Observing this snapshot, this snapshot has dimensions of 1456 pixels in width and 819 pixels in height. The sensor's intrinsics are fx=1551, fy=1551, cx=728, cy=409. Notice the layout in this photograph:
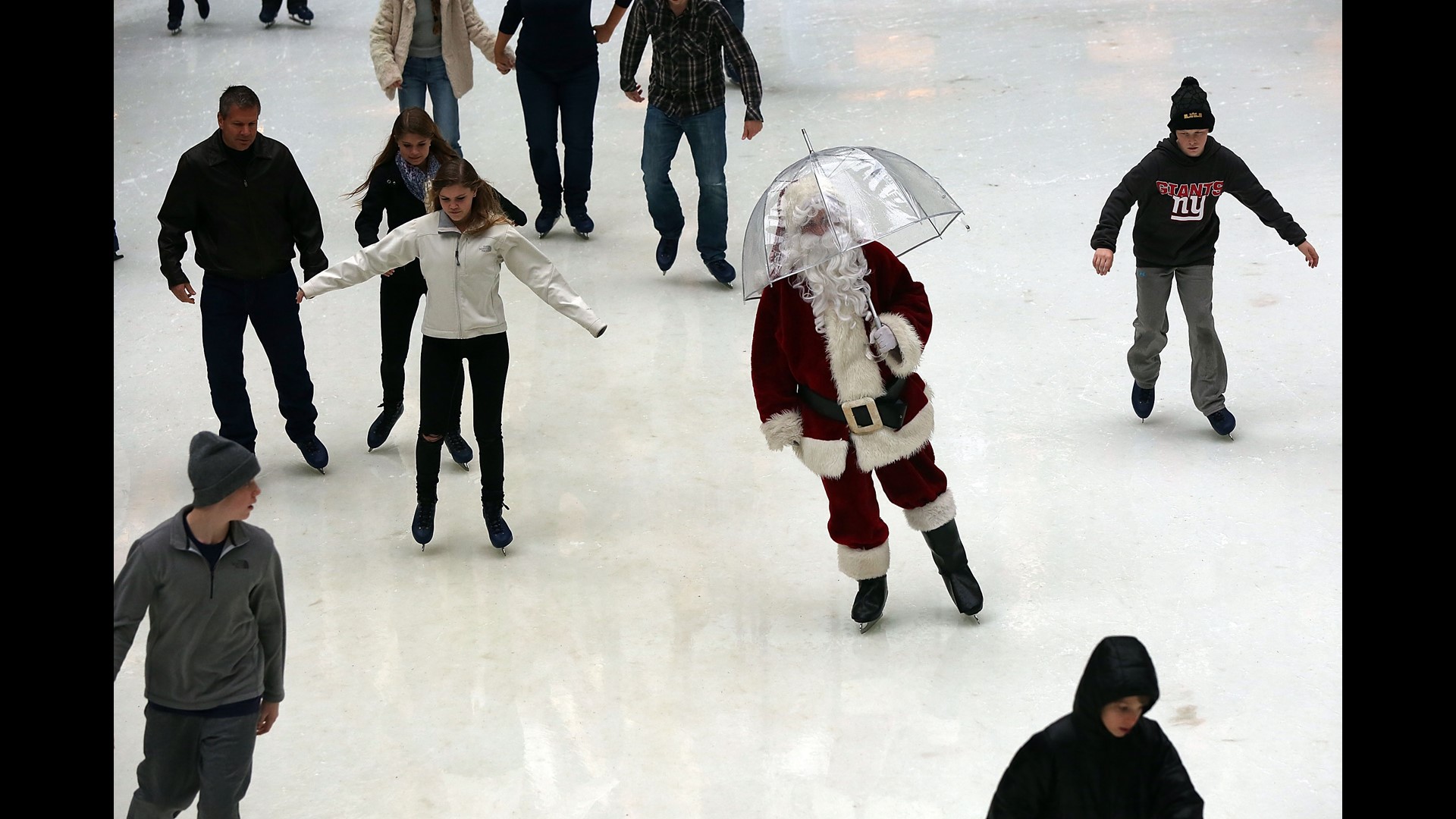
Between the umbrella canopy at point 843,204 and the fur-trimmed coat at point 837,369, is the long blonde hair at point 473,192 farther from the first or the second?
the fur-trimmed coat at point 837,369

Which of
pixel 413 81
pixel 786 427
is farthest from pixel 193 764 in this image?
pixel 413 81

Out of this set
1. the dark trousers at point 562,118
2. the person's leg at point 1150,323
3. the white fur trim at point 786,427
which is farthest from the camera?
the dark trousers at point 562,118

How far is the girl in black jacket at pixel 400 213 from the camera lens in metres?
6.76

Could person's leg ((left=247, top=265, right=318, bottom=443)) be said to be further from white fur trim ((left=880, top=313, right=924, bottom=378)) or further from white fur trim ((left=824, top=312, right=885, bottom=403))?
white fur trim ((left=880, top=313, right=924, bottom=378))

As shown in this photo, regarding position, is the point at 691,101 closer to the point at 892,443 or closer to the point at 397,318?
the point at 397,318

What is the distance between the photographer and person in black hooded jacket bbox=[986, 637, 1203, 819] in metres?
3.54

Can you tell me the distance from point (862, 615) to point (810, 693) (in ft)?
1.56

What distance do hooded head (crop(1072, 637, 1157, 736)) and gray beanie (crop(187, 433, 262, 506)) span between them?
220 cm

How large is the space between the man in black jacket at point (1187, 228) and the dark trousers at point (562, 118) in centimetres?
374

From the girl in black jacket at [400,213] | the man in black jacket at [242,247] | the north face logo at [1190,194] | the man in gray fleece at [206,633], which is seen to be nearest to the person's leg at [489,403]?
the girl in black jacket at [400,213]

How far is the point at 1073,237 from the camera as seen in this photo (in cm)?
958

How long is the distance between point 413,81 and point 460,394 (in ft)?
12.5

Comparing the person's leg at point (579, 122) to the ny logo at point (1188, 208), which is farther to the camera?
the person's leg at point (579, 122)

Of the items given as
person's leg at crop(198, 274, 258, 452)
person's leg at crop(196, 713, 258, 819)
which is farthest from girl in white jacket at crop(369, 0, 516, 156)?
person's leg at crop(196, 713, 258, 819)
